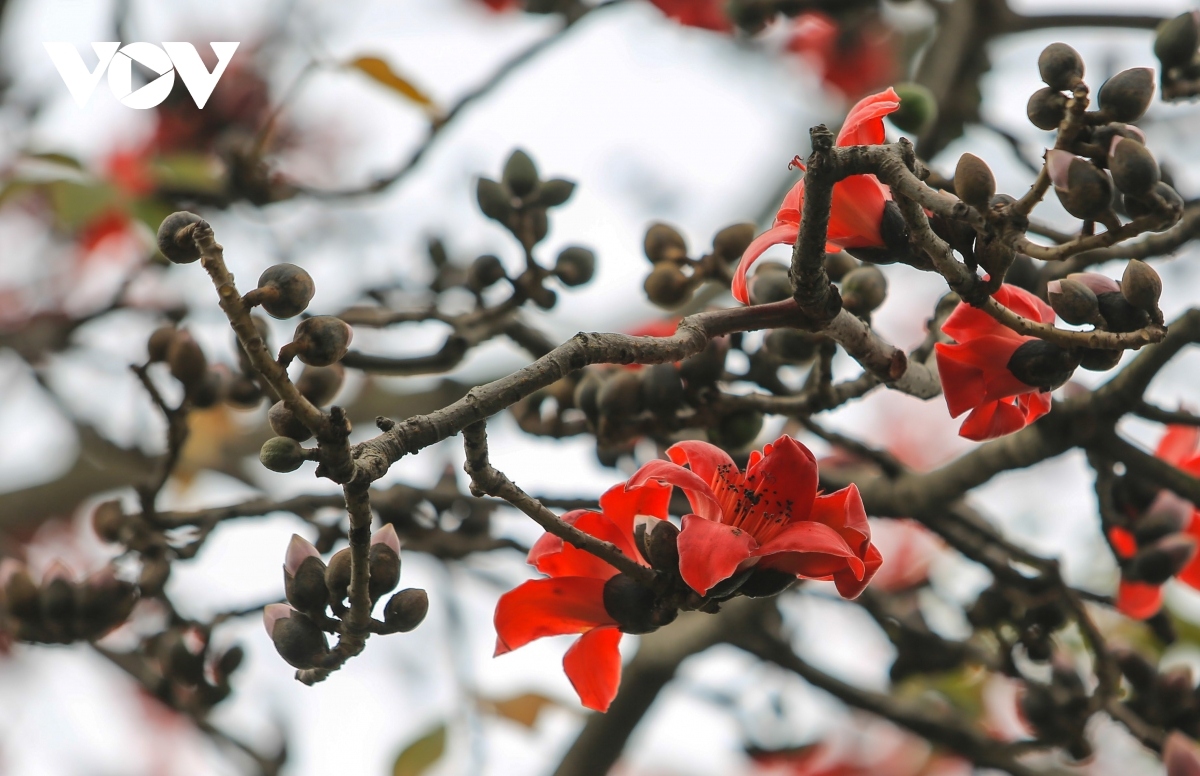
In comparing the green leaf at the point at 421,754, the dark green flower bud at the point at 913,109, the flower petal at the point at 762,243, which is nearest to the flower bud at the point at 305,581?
the flower petal at the point at 762,243

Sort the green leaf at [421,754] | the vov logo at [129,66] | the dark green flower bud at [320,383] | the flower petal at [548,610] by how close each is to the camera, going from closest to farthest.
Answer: the flower petal at [548,610]
the dark green flower bud at [320,383]
the green leaf at [421,754]
the vov logo at [129,66]

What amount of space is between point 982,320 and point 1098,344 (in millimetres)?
115

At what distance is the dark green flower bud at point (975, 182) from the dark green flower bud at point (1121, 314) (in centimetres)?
15

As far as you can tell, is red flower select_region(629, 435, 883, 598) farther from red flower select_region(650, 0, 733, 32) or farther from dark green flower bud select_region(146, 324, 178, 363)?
red flower select_region(650, 0, 733, 32)

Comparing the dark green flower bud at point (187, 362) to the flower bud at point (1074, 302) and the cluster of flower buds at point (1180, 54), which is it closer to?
the flower bud at point (1074, 302)

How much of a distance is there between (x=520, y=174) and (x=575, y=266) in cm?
13

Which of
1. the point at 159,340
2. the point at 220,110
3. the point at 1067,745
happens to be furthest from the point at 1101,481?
the point at 220,110

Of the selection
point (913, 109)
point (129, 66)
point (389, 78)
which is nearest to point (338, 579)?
point (913, 109)

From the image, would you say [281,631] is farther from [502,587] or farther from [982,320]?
[502,587]

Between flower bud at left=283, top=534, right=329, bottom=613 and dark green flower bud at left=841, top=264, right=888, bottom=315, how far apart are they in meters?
0.52

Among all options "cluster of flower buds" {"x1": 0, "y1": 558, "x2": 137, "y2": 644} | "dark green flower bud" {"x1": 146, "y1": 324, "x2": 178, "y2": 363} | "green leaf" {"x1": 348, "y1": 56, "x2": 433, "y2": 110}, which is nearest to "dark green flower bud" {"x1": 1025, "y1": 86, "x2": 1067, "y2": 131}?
"dark green flower bud" {"x1": 146, "y1": 324, "x2": 178, "y2": 363}

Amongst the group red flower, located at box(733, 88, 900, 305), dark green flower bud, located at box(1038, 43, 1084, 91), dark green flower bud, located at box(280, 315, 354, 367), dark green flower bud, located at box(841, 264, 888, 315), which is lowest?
dark green flower bud, located at box(280, 315, 354, 367)

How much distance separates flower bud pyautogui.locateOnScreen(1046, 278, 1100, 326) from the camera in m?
0.83

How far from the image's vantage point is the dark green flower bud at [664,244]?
1.24 metres
